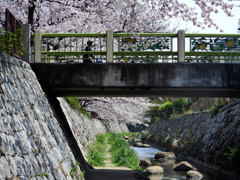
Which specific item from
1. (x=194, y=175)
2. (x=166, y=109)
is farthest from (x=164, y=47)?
(x=166, y=109)

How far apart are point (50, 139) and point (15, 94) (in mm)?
1979

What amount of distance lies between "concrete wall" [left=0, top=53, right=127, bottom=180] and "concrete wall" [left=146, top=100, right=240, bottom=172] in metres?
11.3

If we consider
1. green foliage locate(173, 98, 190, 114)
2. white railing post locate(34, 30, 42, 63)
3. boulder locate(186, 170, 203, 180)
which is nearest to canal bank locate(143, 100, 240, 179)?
boulder locate(186, 170, 203, 180)

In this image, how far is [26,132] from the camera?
26.9 feet

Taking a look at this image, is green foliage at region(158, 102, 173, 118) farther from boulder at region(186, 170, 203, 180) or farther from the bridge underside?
the bridge underside

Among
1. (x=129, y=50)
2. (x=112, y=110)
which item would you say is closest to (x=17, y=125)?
(x=129, y=50)

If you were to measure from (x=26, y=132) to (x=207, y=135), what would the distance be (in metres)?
19.8

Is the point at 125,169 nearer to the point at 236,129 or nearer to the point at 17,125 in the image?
the point at 236,129

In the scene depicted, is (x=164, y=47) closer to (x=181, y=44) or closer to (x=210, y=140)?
(x=181, y=44)

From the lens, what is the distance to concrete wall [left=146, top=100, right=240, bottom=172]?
822 inches

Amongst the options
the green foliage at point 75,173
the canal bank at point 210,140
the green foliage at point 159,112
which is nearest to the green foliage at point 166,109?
the green foliage at point 159,112

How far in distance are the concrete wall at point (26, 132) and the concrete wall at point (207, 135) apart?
1130 centimetres

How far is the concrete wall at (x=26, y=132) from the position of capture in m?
6.70

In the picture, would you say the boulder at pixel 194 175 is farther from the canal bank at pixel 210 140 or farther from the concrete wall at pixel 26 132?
the concrete wall at pixel 26 132
